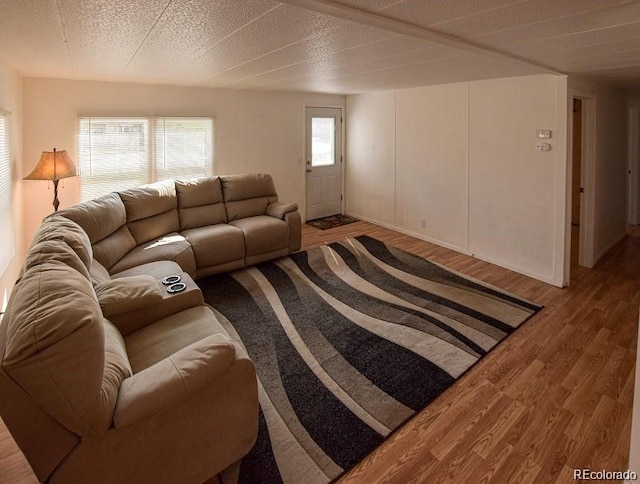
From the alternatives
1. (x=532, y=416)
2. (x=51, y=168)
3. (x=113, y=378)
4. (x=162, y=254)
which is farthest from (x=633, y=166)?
(x=51, y=168)

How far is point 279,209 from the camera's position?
501cm

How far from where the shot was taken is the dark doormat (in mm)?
6512

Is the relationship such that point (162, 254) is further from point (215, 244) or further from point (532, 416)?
point (532, 416)

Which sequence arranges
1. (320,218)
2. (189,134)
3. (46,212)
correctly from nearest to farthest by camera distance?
1. (46,212)
2. (189,134)
3. (320,218)

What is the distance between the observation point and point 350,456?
1967 mm

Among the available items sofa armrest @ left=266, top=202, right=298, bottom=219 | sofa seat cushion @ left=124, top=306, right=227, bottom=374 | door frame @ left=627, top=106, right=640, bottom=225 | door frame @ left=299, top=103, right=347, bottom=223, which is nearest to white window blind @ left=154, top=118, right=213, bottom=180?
sofa armrest @ left=266, top=202, right=298, bottom=219

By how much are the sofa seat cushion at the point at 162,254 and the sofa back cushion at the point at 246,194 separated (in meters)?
0.96

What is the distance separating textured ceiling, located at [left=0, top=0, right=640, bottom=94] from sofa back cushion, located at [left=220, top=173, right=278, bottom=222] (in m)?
1.40

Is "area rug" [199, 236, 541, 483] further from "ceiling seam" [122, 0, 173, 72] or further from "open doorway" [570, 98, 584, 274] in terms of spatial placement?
"ceiling seam" [122, 0, 173, 72]

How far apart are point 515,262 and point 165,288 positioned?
3930 mm

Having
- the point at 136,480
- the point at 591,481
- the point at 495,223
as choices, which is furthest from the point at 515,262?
the point at 136,480

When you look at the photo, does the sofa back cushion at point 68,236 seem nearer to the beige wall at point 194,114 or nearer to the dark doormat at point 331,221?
→ the beige wall at point 194,114

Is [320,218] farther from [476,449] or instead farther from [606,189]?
[476,449]

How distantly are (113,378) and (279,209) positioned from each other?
3.60 meters
